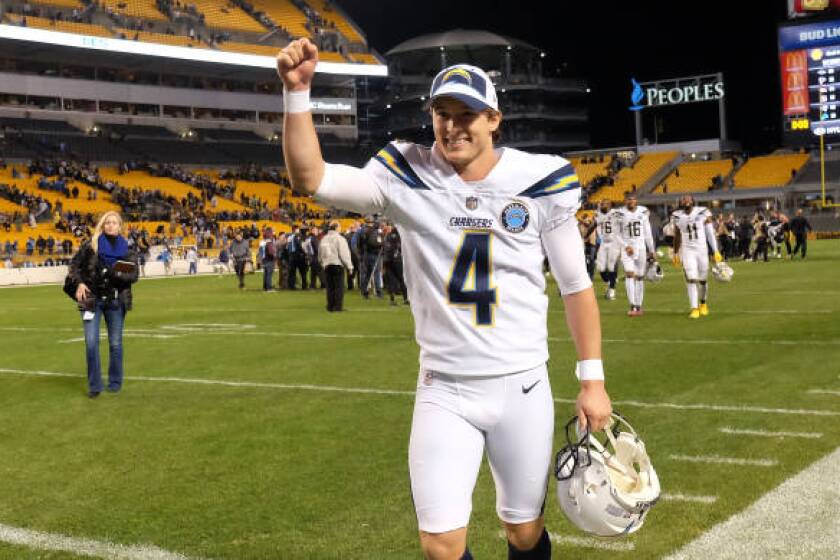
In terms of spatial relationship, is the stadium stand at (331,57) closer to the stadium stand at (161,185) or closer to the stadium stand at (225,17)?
the stadium stand at (225,17)

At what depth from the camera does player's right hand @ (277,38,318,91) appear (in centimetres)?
297

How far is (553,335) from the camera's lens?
13.2 meters

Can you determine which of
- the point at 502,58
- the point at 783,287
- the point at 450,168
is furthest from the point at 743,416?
the point at 502,58

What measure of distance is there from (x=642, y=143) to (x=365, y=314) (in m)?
56.5

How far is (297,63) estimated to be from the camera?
300 centimetres

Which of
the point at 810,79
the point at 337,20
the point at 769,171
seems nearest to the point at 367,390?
the point at 810,79

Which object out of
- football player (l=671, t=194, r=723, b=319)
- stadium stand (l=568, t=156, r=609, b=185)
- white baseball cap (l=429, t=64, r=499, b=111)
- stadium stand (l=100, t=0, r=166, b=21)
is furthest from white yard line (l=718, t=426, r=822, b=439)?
stadium stand (l=568, t=156, r=609, b=185)

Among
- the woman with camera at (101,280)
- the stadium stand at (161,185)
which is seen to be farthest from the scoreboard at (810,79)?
the woman with camera at (101,280)

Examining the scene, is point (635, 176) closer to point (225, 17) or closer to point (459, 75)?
point (225, 17)

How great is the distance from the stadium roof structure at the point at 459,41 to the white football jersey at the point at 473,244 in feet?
247

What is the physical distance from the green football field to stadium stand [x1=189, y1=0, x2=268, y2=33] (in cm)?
5285

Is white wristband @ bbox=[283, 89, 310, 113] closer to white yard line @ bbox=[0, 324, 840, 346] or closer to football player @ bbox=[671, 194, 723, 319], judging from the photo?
white yard line @ bbox=[0, 324, 840, 346]

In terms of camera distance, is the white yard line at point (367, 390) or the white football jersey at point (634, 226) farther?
the white football jersey at point (634, 226)

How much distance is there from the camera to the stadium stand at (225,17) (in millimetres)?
64750
